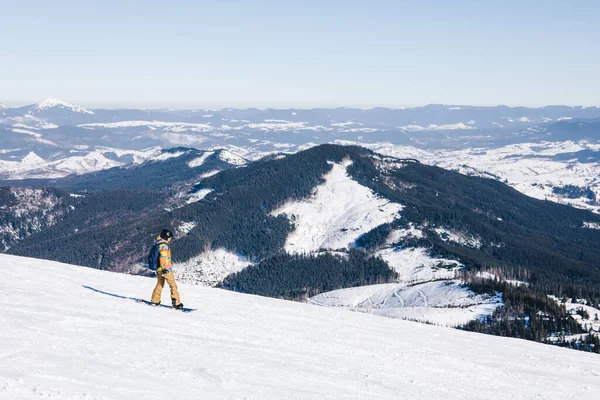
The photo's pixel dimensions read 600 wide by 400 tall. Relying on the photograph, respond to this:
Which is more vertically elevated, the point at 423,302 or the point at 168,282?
the point at 168,282

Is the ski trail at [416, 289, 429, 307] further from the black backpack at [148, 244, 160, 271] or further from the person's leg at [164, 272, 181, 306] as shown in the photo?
the black backpack at [148, 244, 160, 271]

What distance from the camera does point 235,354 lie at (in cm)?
2638

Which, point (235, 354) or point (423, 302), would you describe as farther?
point (423, 302)

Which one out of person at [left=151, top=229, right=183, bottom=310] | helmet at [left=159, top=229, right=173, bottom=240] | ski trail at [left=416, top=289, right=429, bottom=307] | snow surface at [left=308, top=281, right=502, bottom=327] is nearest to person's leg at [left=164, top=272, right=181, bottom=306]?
person at [left=151, top=229, right=183, bottom=310]

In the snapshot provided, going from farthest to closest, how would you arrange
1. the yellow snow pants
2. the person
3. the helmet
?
the yellow snow pants → the person → the helmet

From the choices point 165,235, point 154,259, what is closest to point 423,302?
point 154,259

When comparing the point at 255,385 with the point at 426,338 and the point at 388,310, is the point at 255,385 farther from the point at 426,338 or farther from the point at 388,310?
the point at 388,310

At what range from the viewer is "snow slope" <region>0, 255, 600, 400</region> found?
20516 mm

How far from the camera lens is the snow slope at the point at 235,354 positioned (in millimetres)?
20516

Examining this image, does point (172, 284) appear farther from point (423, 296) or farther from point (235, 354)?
point (423, 296)

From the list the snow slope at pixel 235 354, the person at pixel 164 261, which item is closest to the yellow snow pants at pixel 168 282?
the person at pixel 164 261

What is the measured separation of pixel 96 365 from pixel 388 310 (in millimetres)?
142762

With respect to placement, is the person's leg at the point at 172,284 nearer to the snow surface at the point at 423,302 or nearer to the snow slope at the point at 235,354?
the snow slope at the point at 235,354

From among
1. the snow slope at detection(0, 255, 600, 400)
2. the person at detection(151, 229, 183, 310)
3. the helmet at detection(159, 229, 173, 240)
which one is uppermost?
the helmet at detection(159, 229, 173, 240)
